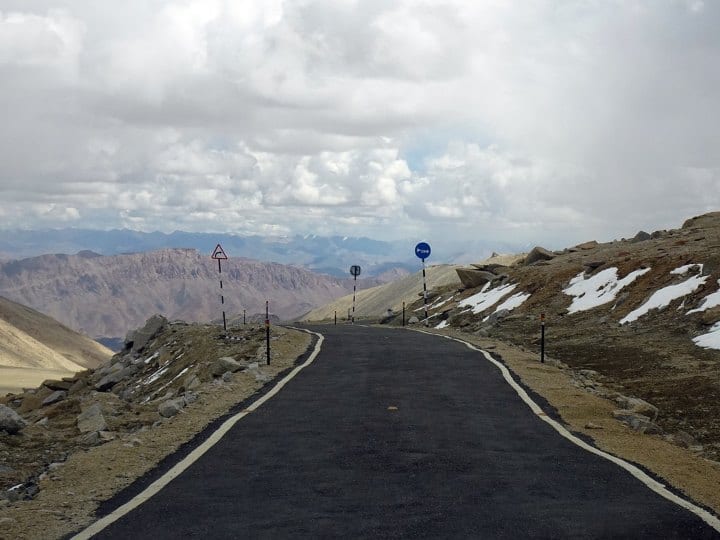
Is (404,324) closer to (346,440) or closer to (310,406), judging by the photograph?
(310,406)

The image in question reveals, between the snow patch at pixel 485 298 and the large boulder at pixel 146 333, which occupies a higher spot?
the snow patch at pixel 485 298

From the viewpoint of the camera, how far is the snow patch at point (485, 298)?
1633 inches

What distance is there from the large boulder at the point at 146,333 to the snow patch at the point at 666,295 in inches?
804

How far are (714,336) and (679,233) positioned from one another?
Result: 26951 mm

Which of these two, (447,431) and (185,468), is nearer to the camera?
(185,468)

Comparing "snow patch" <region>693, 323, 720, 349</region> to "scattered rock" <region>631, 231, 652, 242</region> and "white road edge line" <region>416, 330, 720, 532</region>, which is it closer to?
"white road edge line" <region>416, 330, 720, 532</region>

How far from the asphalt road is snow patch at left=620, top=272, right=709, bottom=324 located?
1542 cm

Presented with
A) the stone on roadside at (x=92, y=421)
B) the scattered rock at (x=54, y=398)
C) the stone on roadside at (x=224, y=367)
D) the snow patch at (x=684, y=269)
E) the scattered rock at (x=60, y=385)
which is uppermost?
the snow patch at (x=684, y=269)

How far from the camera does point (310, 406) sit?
14602 mm

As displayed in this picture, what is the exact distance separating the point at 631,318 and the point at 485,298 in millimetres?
14372

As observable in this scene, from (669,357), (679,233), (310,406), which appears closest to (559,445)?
(310,406)

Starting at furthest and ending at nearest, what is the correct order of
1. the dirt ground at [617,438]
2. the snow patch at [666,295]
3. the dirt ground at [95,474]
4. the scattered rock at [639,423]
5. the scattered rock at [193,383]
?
the snow patch at [666,295], the scattered rock at [193,383], the scattered rock at [639,423], the dirt ground at [617,438], the dirt ground at [95,474]

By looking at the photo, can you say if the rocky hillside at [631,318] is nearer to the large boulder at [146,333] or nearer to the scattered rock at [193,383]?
the scattered rock at [193,383]

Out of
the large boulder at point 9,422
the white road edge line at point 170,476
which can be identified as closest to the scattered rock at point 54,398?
the large boulder at point 9,422
